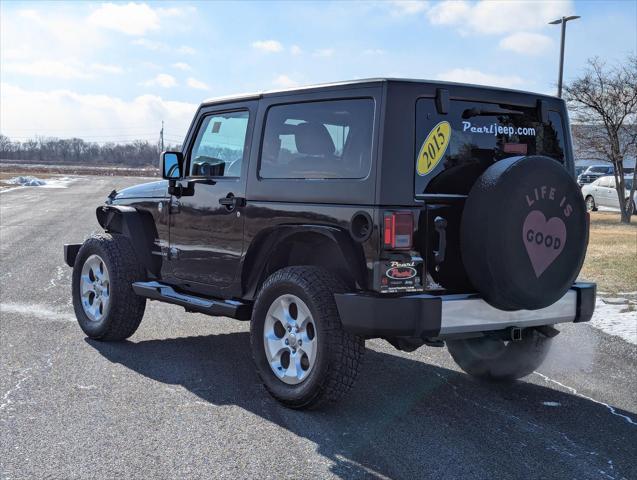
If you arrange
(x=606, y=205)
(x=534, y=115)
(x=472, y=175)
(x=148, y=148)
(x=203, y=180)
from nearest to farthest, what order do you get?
(x=472, y=175) → (x=534, y=115) → (x=203, y=180) → (x=606, y=205) → (x=148, y=148)

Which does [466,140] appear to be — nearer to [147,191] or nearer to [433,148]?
[433,148]

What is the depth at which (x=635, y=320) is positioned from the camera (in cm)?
763

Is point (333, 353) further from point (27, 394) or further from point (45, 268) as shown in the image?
point (45, 268)

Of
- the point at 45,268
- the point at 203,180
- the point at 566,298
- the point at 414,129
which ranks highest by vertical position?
the point at 414,129

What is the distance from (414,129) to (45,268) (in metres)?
7.68

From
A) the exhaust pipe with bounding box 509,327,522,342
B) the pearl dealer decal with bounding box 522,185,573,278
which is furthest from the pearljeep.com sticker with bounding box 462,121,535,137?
the exhaust pipe with bounding box 509,327,522,342

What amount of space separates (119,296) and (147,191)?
945 mm

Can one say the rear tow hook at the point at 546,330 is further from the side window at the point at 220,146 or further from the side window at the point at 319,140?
the side window at the point at 220,146

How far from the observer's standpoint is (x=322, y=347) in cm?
448

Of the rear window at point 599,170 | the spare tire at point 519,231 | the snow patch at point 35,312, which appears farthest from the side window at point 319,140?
the rear window at point 599,170

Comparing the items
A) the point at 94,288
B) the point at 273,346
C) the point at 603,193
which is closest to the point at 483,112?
the point at 273,346

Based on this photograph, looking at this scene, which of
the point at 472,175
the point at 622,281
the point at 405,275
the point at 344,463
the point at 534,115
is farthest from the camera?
the point at 622,281

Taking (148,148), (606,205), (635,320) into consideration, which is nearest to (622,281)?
(635,320)

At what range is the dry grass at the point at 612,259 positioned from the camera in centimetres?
994
